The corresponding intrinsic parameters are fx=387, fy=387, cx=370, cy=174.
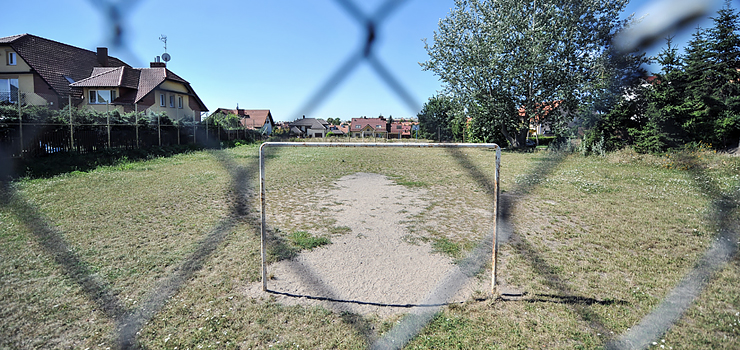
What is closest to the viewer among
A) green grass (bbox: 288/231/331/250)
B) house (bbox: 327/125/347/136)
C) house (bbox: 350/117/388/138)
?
house (bbox: 350/117/388/138)

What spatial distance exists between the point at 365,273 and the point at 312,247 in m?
1.02

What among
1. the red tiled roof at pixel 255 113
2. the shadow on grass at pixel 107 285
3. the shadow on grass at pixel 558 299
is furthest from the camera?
the shadow on grass at pixel 558 299

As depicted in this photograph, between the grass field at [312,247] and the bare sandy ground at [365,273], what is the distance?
0.58 feet

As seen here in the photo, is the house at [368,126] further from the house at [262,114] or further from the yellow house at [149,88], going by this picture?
the yellow house at [149,88]

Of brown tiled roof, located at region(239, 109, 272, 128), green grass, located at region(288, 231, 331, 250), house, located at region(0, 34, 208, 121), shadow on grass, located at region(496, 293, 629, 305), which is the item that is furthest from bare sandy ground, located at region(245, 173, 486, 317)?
house, located at region(0, 34, 208, 121)

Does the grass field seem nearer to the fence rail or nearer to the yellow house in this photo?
the yellow house

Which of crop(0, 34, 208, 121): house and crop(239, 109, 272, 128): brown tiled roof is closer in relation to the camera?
crop(239, 109, 272, 128): brown tiled roof

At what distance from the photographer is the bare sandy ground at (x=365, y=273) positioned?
303 cm

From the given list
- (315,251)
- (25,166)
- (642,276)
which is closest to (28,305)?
(315,251)

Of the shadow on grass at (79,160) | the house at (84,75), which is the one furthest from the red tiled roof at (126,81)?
the shadow on grass at (79,160)

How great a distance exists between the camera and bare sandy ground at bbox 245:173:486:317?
119 inches

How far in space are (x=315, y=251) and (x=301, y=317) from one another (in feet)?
5.29

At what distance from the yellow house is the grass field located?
11.7 inches

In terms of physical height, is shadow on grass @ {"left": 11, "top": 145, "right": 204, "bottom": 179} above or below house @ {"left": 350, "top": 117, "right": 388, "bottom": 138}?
below
